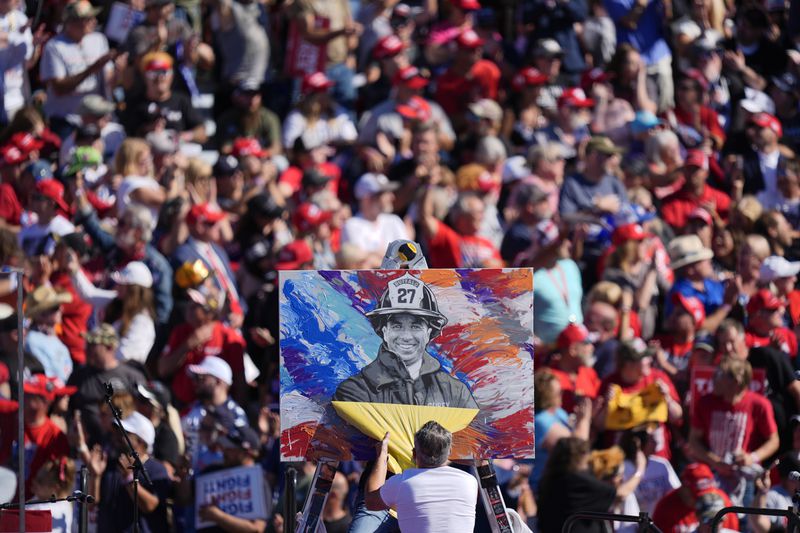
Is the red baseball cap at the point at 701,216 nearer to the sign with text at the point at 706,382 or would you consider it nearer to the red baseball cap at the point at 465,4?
the sign with text at the point at 706,382

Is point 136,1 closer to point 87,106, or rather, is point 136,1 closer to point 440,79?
point 87,106

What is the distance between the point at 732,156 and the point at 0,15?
6.38 meters

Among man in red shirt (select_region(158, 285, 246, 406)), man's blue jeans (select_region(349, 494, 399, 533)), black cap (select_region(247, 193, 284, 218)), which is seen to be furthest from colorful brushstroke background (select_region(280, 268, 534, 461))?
black cap (select_region(247, 193, 284, 218))

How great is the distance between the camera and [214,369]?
11023 mm

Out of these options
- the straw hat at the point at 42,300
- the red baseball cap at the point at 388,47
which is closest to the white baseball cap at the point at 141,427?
the straw hat at the point at 42,300

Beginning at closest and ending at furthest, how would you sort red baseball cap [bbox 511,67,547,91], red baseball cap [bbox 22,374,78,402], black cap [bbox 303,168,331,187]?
red baseball cap [bbox 22,374,78,402] → black cap [bbox 303,168,331,187] → red baseball cap [bbox 511,67,547,91]

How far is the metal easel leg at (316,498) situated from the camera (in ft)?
26.1

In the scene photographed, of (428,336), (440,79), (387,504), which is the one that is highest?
(440,79)

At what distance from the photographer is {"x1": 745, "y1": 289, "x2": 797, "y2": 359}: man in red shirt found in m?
12.1

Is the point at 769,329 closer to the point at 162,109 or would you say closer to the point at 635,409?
the point at 635,409

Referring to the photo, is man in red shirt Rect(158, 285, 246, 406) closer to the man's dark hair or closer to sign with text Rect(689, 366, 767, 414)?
sign with text Rect(689, 366, 767, 414)

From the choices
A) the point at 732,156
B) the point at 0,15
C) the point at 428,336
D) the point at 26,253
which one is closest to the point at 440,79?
the point at 732,156

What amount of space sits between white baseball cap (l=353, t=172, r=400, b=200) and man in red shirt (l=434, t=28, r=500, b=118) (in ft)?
7.58

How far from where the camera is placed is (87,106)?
45.7 ft
